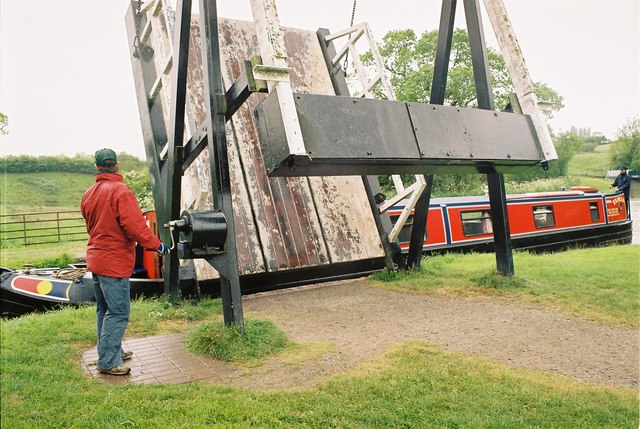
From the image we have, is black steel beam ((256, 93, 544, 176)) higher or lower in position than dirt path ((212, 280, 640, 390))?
higher

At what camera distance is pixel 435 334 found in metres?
4.47

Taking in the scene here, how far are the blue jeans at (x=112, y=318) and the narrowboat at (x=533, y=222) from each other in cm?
632

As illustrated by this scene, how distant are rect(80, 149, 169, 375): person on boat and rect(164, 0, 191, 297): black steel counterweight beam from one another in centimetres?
140

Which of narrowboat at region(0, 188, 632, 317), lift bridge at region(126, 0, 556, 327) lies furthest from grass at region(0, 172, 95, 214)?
lift bridge at region(126, 0, 556, 327)

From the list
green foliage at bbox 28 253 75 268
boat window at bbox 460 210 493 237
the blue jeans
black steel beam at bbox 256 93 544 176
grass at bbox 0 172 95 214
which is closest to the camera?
the blue jeans

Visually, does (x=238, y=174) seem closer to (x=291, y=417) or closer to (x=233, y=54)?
(x=233, y=54)

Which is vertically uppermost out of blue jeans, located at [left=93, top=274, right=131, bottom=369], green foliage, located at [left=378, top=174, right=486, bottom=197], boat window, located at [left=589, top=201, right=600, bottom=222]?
green foliage, located at [left=378, top=174, right=486, bottom=197]

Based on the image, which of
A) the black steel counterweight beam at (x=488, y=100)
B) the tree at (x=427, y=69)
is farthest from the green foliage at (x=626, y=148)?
the black steel counterweight beam at (x=488, y=100)

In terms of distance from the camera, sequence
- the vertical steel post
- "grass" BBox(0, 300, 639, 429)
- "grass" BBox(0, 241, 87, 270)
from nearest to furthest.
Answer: "grass" BBox(0, 300, 639, 429), the vertical steel post, "grass" BBox(0, 241, 87, 270)

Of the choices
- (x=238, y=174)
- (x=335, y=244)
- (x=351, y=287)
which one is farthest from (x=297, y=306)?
(x=238, y=174)

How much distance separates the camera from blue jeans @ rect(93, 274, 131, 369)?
359 centimetres

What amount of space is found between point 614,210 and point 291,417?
15510 mm

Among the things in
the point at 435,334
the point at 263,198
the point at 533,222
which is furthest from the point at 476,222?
the point at 435,334

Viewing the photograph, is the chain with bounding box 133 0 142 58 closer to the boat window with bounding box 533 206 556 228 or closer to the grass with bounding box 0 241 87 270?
the grass with bounding box 0 241 87 270
